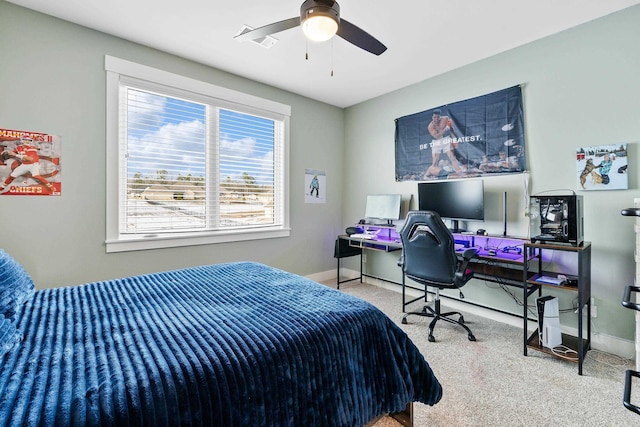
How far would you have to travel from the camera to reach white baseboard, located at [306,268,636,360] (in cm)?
232

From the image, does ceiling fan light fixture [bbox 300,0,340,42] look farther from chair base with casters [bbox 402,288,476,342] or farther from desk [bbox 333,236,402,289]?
chair base with casters [bbox 402,288,476,342]

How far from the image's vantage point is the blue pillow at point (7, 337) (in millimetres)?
989

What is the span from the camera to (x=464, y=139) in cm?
326

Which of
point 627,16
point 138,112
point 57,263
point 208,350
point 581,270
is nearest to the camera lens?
point 208,350

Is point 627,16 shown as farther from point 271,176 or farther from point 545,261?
point 271,176

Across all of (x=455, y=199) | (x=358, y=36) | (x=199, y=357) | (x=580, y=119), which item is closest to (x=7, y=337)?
(x=199, y=357)

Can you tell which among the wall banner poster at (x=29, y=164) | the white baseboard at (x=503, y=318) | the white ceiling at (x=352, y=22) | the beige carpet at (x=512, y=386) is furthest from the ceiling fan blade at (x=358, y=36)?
the white baseboard at (x=503, y=318)

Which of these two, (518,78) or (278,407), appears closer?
(278,407)

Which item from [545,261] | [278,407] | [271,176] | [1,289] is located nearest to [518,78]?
[545,261]

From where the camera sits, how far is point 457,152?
10.9 feet

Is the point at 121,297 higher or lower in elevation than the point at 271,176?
lower

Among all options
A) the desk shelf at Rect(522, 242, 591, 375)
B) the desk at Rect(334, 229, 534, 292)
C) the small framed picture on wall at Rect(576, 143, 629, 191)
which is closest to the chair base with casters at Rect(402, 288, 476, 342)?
the desk at Rect(334, 229, 534, 292)

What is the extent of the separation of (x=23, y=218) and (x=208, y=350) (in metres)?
2.42

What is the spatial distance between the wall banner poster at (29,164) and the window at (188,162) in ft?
1.24
